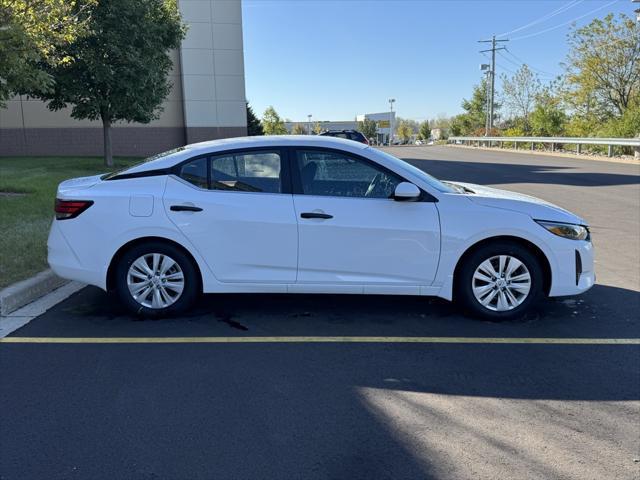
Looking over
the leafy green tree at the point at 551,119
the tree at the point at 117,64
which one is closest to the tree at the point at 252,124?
the tree at the point at 117,64

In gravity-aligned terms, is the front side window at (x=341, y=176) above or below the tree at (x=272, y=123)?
below

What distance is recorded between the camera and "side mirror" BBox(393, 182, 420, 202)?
4.70m

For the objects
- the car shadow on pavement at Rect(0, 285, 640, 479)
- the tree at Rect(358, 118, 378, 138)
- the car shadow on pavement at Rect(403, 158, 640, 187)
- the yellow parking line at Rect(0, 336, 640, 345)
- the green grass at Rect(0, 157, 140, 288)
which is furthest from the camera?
the tree at Rect(358, 118, 378, 138)

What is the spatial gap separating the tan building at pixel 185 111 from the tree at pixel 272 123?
22.1m

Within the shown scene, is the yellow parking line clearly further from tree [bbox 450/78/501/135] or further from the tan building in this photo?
tree [bbox 450/78/501/135]

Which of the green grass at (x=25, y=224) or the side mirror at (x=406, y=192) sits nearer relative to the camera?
Answer: the side mirror at (x=406, y=192)

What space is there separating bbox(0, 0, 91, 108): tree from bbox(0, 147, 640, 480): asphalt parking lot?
5.03 meters

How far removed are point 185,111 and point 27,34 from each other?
2138 centimetres

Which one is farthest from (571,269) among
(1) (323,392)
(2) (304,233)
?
(1) (323,392)

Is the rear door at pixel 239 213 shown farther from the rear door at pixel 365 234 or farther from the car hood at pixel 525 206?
the car hood at pixel 525 206

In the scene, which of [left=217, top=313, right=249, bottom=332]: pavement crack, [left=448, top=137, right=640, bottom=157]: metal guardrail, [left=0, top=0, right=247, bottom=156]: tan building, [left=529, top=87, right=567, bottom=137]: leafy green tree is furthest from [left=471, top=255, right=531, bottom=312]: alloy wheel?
[left=529, top=87, right=567, bottom=137]: leafy green tree

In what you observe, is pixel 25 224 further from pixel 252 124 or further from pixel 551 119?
pixel 551 119

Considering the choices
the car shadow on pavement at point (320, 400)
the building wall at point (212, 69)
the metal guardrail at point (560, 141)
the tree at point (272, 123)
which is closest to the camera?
the car shadow on pavement at point (320, 400)

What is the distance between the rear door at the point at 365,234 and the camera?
4.78 m
